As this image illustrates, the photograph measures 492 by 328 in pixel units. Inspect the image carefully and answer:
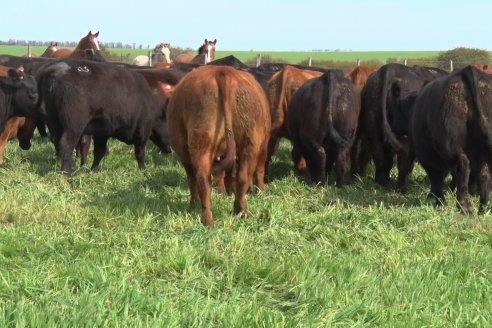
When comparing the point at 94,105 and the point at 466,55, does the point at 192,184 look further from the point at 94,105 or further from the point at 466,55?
the point at 466,55

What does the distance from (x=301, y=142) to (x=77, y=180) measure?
2830 millimetres

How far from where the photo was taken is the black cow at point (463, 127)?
5906mm

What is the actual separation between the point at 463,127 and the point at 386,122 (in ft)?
6.53

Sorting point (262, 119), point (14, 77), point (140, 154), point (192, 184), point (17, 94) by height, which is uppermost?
point (14, 77)

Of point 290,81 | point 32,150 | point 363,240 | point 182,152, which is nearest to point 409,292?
point 363,240

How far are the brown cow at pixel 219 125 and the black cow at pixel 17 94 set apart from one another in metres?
3.97

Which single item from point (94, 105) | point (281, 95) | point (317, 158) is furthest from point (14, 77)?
point (317, 158)

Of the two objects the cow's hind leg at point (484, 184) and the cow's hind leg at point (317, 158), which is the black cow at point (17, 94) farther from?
the cow's hind leg at point (484, 184)

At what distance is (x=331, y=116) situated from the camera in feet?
25.1

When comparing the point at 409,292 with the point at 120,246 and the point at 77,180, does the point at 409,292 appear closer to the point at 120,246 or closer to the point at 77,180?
the point at 120,246

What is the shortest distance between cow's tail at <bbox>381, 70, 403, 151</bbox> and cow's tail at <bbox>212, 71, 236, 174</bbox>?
3094 millimetres

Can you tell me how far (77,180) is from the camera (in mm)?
7277

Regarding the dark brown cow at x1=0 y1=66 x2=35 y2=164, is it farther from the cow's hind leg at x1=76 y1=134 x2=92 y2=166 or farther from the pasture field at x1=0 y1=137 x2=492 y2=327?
the pasture field at x1=0 y1=137 x2=492 y2=327

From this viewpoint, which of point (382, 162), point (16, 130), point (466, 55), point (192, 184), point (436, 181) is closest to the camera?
point (192, 184)
